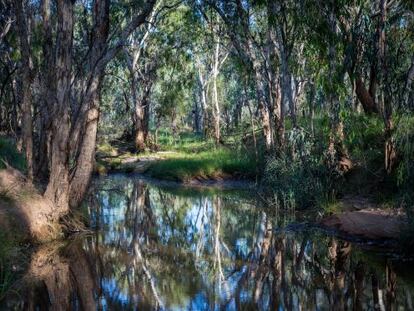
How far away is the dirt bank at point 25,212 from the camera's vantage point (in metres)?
8.26

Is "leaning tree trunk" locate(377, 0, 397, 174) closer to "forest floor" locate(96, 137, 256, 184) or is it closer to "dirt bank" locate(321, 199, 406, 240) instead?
"dirt bank" locate(321, 199, 406, 240)

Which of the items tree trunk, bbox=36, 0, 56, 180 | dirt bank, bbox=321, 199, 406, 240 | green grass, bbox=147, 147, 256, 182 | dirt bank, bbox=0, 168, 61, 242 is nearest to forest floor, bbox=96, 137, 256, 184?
green grass, bbox=147, 147, 256, 182

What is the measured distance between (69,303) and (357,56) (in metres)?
7.85

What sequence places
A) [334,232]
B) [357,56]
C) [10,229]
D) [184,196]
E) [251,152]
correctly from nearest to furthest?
[10,229] < [334,232] < [357,56] < [184,196] < [251,152]

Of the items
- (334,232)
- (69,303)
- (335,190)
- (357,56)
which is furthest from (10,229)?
(357,56)

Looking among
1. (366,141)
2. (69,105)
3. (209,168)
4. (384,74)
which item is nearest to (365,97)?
(366,141)

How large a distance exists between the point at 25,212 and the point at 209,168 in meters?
11.3

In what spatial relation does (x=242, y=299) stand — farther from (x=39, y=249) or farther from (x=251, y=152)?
(x=251, y=152)

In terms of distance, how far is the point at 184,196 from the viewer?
51.2 ft

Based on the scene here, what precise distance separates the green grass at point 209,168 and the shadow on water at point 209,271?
282 inches

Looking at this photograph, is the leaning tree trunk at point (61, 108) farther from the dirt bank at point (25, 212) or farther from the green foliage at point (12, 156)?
the green foliage at point (12, 156)

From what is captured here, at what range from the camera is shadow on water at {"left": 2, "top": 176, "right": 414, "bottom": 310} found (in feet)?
19.9

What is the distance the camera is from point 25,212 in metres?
8.59

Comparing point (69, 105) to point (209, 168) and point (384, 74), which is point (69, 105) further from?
point (209, 168)
